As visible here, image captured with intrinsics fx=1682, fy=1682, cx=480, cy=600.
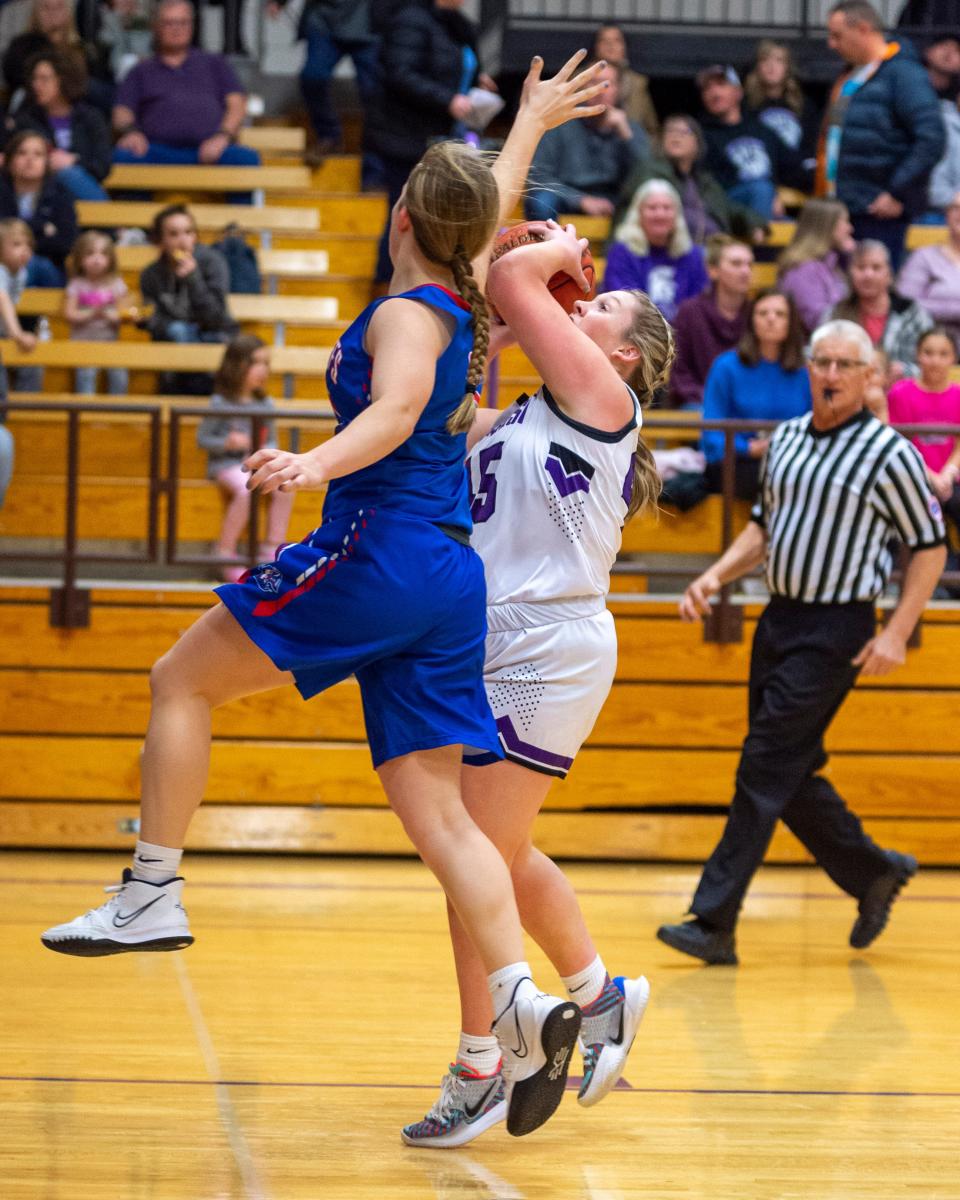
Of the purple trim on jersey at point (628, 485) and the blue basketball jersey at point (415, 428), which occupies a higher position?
the blue basketball jersey at point (415, 428)

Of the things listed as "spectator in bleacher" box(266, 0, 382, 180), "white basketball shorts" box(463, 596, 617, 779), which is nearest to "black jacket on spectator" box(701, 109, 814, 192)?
"spectator in bleacher" box(266, 0, 382, 180)

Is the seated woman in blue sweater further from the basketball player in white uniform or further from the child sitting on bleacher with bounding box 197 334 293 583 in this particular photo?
the basketball player in white uniform

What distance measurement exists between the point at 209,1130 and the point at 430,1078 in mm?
575

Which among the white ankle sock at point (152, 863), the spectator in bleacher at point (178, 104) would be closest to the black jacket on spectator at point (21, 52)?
the spectator in bleacher at point (178, 104)

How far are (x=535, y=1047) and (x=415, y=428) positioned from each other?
1.01 meters

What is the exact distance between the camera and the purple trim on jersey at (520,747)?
2.96m

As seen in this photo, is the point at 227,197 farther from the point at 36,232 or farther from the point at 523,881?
the point at 523,881

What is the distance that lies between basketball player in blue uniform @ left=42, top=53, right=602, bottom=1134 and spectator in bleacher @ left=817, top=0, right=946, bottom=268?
635 centimetres

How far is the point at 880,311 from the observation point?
24.4 feet

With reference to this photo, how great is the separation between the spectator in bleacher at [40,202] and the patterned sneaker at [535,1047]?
6114 millimetres

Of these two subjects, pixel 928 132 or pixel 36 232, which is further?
pixel 928 132

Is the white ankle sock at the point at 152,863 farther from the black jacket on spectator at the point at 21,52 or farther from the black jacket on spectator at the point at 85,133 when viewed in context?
the black jacket on spectator at the point at 21,52

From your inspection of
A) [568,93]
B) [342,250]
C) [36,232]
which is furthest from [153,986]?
[342,250]

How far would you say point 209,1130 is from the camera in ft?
9.98
